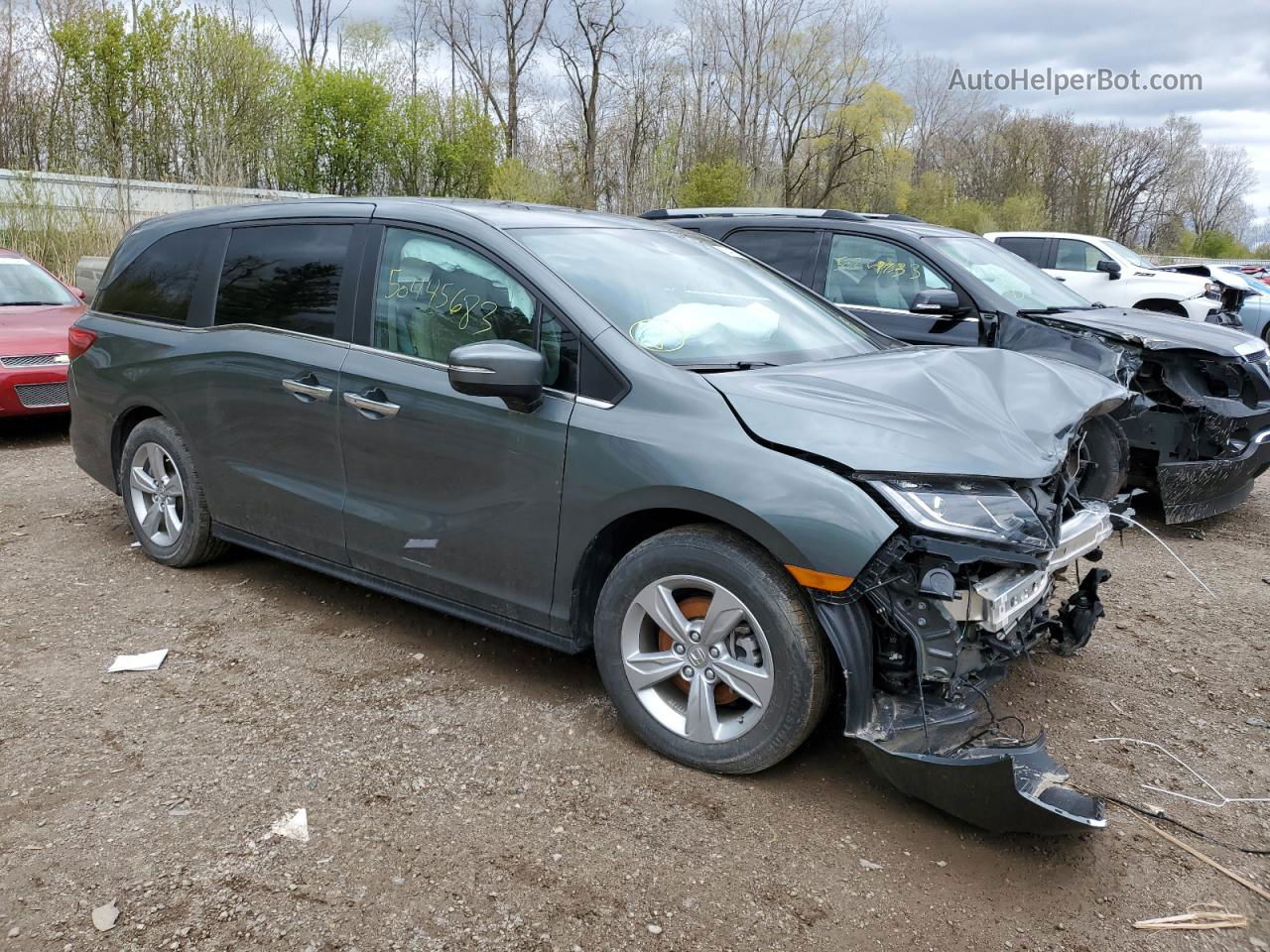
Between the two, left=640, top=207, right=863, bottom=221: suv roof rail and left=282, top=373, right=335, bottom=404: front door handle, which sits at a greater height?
left=640, top=207, right=863, bottom=221: suv roof rail

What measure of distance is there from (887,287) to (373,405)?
14.0 feet

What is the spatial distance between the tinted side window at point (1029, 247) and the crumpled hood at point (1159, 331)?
7.44 metres

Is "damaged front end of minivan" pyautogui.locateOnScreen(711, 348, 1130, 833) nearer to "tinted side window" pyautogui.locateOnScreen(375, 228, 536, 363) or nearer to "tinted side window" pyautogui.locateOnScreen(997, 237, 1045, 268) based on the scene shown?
"tinted side window" pyautogui.locateOnScreen(375, 228, 536, 363)

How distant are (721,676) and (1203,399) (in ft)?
14.7

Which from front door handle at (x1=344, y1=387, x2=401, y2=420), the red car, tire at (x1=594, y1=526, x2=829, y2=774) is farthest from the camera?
the red car

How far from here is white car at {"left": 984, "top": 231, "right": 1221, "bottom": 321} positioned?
13.1 m

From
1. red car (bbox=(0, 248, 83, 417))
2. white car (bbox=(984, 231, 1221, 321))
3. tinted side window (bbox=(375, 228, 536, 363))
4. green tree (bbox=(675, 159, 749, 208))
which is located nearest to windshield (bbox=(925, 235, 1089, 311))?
tinted side window (bbox=(375, 228, 536, 363))

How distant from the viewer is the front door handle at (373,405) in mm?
3715

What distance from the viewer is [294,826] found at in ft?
9.33

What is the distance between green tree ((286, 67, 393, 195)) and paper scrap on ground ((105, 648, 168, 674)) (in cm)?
2607

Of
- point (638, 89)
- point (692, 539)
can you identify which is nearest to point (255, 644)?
point (692, 539)

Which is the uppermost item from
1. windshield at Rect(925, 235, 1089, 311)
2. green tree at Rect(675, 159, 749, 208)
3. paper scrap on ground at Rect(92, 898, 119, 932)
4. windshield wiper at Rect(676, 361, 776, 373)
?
green tree at Rect(675, 159, 749, 208)

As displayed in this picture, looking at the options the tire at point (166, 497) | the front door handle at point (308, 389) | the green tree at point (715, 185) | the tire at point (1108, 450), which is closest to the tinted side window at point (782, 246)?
the tire at point (1108, 450)

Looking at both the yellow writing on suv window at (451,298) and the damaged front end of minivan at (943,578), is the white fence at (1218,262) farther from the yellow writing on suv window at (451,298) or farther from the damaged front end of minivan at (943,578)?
the yellow writing on suv window at (451,298)
